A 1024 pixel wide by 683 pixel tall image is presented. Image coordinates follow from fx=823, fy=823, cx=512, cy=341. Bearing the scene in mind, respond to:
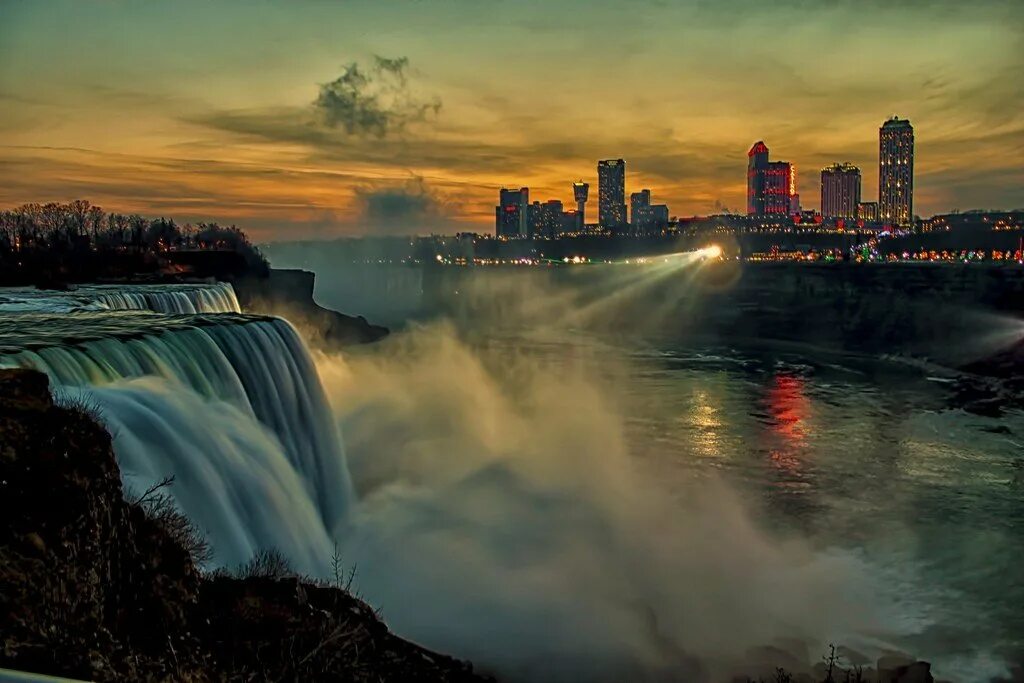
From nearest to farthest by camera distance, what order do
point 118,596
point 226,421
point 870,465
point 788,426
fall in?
1. point 118,596
2. point 226,421
3. point 870,465
4. point 788,426

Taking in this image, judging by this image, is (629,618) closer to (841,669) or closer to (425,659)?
(841,669)

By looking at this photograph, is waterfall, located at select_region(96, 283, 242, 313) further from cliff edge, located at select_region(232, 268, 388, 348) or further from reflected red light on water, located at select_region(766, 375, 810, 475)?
cliff edge, located at select_region(232, 268, 388, 348)

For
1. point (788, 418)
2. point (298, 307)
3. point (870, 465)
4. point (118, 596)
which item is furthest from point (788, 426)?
point (298, 307)

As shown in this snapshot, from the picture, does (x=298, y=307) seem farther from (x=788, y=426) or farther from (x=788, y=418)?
(x=788, y=426)

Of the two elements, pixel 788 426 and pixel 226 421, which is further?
pixel 788 426

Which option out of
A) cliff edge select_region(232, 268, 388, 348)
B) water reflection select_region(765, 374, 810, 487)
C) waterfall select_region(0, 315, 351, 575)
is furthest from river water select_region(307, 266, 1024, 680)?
cliff edge select_region(232, 268, 388, 348)

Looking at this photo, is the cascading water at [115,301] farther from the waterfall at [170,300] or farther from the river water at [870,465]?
the river water at [870,465]

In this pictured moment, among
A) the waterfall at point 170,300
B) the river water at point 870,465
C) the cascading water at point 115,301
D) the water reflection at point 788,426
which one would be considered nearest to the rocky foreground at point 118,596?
the river water at point 870,465
